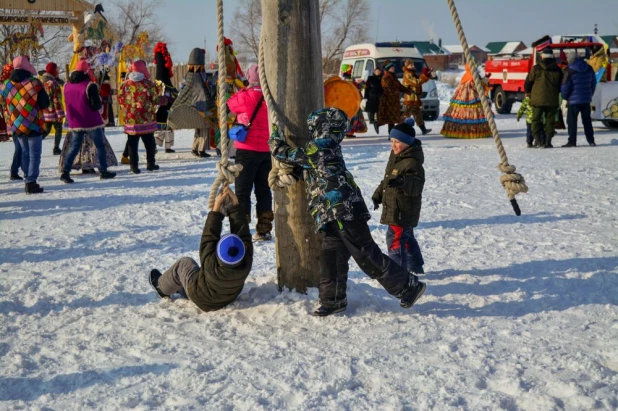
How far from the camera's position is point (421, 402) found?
9.50 ft

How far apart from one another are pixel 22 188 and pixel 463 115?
9.07 meters

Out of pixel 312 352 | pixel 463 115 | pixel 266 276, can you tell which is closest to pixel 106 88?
pixel 463 115

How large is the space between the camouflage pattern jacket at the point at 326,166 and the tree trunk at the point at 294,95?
0.73ft

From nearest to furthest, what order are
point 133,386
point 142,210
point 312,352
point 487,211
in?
1. point 133,386
2. point 312,352
3. point 487,211
4. point 142,210

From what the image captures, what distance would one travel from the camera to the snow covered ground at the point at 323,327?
9.87 feet

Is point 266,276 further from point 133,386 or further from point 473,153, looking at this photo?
point 473,153

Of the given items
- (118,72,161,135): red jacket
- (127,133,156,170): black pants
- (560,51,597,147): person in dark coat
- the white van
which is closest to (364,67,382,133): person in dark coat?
the white van

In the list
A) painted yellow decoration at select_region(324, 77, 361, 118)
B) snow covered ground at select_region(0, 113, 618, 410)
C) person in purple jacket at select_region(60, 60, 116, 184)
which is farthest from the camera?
person in purple jacket at select_region(60, 60, 116, 184)

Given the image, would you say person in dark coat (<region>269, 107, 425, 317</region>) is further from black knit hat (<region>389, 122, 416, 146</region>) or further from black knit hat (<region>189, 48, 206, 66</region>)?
black knit hat (<region>189, 48, 206, 66</region>)

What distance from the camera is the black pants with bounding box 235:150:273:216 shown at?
5859 mm

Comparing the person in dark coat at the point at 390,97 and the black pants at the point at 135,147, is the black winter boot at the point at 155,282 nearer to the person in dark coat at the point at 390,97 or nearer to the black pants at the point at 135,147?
the black pants at the point at 135,147

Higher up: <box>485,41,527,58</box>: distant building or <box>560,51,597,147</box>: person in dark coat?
<box>485,41,527,58</box>: distant building

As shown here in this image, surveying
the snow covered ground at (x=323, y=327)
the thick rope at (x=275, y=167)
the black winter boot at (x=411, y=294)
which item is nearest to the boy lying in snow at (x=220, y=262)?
the snow covered ground at (x=323, y=327)

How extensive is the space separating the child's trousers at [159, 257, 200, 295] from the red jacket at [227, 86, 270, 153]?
1899mm
